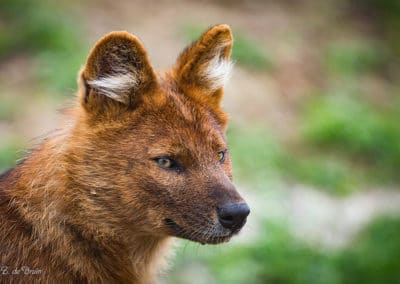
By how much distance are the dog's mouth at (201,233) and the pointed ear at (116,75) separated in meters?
0.92

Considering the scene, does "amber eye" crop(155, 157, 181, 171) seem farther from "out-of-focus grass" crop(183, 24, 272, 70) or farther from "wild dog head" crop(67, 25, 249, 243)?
"out-of-focus grass" crop(183, 24, 272, 70)

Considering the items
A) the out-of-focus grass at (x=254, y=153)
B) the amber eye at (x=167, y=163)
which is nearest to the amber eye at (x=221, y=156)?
the amber eye at (x=167, y=163)

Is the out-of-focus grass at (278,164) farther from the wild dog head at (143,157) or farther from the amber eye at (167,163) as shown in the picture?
the amber eye at (167,163)

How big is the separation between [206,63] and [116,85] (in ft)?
2.72

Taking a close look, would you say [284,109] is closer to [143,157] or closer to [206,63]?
[206,63]

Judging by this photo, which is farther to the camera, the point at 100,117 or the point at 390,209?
the point at 390,209

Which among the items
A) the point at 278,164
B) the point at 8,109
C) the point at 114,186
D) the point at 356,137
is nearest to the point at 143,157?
the point at 114,186

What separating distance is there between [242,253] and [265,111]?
389 centimetres

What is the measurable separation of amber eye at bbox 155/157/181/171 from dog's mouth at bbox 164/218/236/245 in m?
0.36

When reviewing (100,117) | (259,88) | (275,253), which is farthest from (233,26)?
(100,117)

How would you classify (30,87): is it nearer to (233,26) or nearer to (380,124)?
(233,26)

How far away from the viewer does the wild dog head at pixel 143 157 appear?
523 centimetres

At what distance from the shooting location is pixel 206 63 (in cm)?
587

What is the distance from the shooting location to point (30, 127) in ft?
35.0
